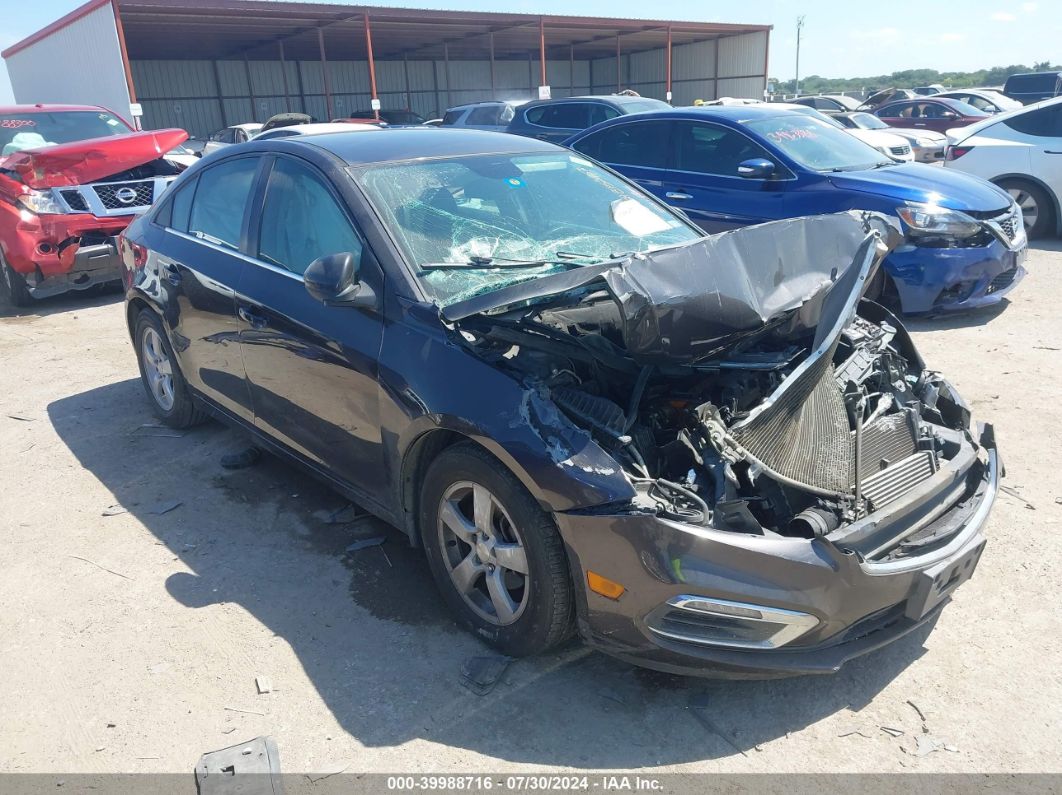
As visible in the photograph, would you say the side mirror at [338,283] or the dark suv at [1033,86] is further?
the dark suv at [1033,86]

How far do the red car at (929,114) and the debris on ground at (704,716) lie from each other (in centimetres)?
1905

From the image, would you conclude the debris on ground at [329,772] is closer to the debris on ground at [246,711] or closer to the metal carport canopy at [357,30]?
the debris on ground at [246,711]

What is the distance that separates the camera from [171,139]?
8.88 meters

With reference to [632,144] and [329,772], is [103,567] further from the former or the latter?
[632,144]

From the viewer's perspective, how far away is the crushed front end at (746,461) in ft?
7.93

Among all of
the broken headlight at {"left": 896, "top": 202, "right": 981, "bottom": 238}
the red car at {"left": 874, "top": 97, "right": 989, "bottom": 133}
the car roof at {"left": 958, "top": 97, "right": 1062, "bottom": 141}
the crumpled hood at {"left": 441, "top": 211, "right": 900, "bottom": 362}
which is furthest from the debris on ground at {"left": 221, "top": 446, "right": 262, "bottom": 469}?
the red car at {"left": 874, "top": 97, "right": 989, "bottom": 133}

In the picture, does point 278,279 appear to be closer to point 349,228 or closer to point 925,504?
point 349,228

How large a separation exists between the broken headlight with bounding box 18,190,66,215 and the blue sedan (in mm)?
5647

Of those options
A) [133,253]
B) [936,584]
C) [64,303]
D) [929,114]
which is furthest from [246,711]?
[929,114]

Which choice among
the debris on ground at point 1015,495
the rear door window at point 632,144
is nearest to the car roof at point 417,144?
the debris on ground at point 1015,495

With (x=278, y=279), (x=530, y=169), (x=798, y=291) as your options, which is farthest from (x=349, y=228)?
(x=798, y=291)

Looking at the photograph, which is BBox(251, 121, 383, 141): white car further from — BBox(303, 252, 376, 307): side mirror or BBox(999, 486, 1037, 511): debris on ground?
BBox(999, 486, 1037, 511): debris on ground

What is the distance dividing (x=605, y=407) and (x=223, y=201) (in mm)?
2681

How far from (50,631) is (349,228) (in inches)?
79.0
